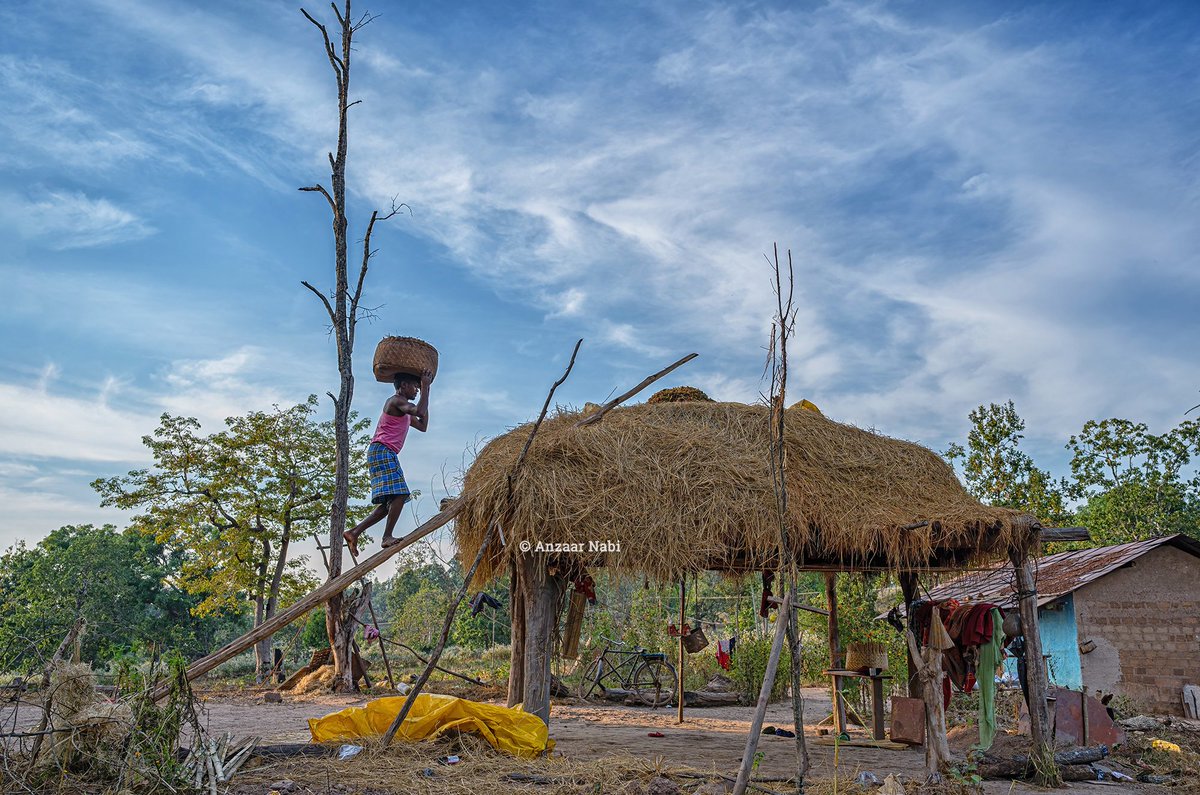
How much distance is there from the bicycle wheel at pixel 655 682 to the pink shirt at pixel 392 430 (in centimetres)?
871

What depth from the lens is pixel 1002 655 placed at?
26.9ft

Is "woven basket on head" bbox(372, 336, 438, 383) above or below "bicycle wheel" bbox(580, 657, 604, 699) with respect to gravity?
above

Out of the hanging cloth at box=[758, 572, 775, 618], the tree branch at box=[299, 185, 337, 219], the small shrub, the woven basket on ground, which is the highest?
the tree branch at box=[299, 185, 337, 219]

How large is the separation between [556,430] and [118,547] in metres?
33.9

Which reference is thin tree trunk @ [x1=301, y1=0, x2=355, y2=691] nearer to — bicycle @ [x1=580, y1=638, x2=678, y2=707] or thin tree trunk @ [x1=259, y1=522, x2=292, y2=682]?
bicycle @ [x1=580, y1=638, x2=678, y2=707]

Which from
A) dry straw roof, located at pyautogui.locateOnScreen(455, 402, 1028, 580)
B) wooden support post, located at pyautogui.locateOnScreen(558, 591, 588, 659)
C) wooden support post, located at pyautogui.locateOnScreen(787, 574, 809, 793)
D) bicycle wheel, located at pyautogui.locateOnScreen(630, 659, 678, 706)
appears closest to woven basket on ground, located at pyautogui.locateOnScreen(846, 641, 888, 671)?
dry straw roof, located at pyautogui.locateOnScreen(455, 402, 1028, 580)

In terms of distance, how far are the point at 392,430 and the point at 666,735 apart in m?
5.62

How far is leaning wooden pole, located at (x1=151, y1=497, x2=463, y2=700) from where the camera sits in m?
7.04

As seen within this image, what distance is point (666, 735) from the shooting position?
10.8 meters

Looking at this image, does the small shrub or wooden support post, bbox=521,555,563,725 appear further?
the small shrub

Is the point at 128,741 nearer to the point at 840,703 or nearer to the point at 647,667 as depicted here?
the point at 840,703

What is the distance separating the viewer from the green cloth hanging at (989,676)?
7.95m

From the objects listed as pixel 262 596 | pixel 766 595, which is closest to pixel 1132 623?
pixel 766 595

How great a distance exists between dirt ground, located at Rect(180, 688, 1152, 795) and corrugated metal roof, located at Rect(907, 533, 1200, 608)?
4.48 metres
